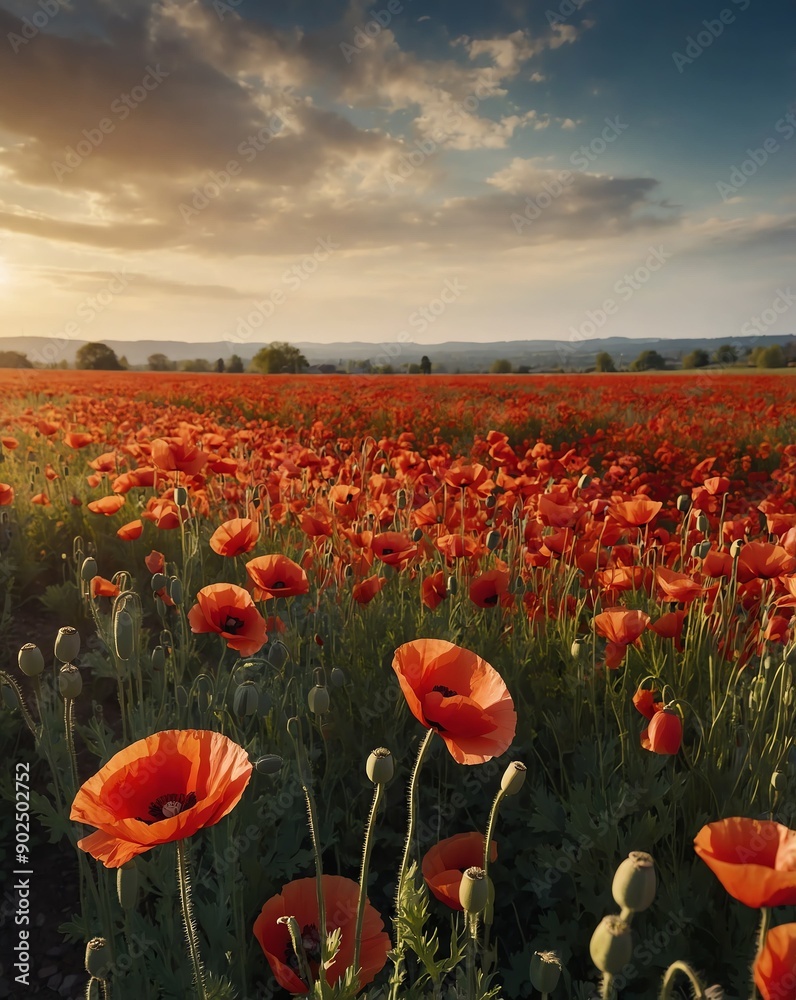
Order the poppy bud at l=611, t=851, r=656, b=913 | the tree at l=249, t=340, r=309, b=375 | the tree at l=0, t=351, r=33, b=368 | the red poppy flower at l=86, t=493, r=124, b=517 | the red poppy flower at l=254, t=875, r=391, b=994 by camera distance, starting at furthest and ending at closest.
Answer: the tree at l=249, t=340, r=309, b=375 < the tree at l=0, t=351, r=33, b=368 < the red poppy flower at l=86, t=493, r=124, b=517 < the red poppy flower at l=254, t=875, r=391, b=994 < the poppy bud at l=611, t=851, r=656, b=913

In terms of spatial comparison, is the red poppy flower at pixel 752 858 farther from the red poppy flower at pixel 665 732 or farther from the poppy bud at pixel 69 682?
the poppy bud at pixel 69 682

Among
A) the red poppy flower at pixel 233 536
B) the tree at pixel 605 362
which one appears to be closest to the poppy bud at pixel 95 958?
the red poppy flower at pixel 233 536

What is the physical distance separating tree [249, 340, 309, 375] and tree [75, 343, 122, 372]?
30.9ft

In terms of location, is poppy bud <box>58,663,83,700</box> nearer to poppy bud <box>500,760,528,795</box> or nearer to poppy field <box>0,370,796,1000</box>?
poppy field <box>0,370,796,1000</box>

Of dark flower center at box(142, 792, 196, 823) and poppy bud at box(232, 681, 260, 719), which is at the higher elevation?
dark flower center at box(142, 792, 196, 823)

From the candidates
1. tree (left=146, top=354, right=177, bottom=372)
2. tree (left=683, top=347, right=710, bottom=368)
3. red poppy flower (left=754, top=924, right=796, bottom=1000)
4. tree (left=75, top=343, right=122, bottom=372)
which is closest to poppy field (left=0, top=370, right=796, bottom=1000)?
red poppy flower (left=754, top=924, right=796, bottom=1000)

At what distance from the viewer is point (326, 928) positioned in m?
1.30

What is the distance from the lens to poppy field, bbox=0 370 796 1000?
3.47 ft

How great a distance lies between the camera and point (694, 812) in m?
1.90

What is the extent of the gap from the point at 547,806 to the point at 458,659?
894 mm

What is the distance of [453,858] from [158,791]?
2.54ft

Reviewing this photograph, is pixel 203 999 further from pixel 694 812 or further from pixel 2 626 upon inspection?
pixel 2 626

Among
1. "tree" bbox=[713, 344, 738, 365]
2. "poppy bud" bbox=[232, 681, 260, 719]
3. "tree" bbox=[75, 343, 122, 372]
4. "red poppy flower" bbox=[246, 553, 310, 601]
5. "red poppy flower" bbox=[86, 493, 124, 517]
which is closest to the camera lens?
"poppy bud" bbox=[232, 681, 260, 719]

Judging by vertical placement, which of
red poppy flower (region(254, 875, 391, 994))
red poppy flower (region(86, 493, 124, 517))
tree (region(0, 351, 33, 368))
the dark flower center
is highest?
tree (region(0, 351, 33, 368))
